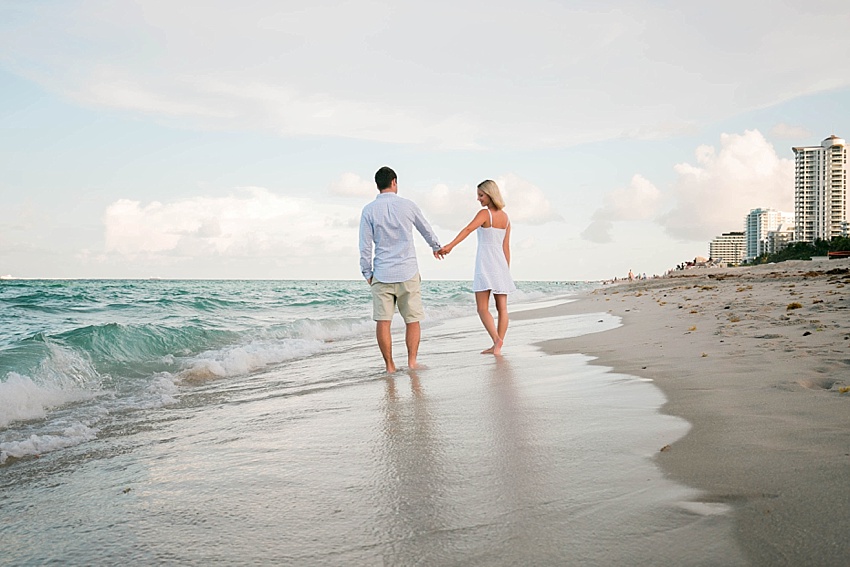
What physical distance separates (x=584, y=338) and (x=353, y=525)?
221 inches

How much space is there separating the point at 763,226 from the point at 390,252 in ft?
476

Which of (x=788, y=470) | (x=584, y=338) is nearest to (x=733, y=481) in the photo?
(x=788, y=470)

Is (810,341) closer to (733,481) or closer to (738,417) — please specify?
(738,417)

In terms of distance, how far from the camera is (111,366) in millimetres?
7016

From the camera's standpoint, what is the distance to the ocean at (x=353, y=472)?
1607mm

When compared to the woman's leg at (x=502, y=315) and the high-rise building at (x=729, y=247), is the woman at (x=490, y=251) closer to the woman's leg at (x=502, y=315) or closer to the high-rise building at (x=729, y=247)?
the woman's leg at (x=502, y=315)

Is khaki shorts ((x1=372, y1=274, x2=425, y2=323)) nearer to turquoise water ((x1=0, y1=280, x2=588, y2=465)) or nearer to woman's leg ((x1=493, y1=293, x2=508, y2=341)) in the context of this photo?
woman's leg ((x1=493, y1=293, x2=508, y2=341))

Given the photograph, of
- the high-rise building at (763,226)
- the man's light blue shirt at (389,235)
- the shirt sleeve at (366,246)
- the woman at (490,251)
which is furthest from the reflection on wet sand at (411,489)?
the high-rise building at (763,226)

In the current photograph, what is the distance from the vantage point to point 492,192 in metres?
6.73

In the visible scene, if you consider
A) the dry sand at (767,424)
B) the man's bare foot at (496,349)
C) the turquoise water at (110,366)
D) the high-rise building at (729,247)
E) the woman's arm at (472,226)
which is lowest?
the turquoise water at (110,366)

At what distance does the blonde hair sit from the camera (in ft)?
22.1

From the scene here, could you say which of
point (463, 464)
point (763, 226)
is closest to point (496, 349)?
point (463, 464)

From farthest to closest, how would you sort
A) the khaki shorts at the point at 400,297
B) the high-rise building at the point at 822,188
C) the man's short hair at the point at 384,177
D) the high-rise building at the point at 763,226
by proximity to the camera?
the high-rise building at the point at 763,226 → the high-rise building at the point at 822,188 → the man's short hair at the point at 384,177 → the khaki shorts at the point at 400,297

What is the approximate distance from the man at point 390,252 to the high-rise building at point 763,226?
132448 millimetres
